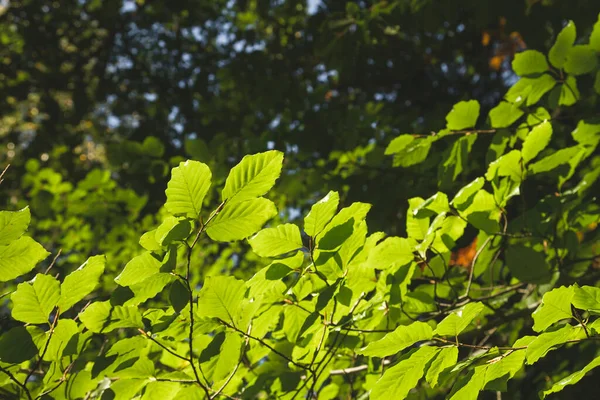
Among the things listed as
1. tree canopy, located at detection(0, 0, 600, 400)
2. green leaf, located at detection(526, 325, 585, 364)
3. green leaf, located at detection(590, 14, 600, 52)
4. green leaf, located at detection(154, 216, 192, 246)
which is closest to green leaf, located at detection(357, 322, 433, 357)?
tree canopy, located at detection(0, 0, 600, 400)

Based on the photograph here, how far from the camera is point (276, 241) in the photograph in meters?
1.03

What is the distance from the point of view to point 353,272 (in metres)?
1.24

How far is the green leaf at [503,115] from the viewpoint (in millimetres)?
1657

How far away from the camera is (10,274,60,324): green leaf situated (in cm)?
100

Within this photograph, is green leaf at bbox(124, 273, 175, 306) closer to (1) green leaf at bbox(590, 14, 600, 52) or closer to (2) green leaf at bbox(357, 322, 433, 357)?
(2) green leaf at bbox(357, 322, 433, 357)

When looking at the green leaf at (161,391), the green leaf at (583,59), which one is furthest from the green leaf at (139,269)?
the green leaf at (583,59)

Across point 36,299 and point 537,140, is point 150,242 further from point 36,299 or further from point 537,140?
point 537,140

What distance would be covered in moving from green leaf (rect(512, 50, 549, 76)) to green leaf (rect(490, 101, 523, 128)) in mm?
130

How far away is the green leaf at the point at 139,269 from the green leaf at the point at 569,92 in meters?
1.34

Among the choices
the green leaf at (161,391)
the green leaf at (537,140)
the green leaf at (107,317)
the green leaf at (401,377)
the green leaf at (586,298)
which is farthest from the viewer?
the green leaf at (537,140)

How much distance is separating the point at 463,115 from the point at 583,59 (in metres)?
0.36

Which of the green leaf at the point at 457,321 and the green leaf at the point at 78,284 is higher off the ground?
the green leaf at the point at 457,321

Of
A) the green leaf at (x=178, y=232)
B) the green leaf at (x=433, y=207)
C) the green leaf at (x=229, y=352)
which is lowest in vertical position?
the green leaf at (x=229, y=352)

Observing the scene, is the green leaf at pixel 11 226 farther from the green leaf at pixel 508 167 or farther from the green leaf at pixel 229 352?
the green leaf at pixel 508 167
